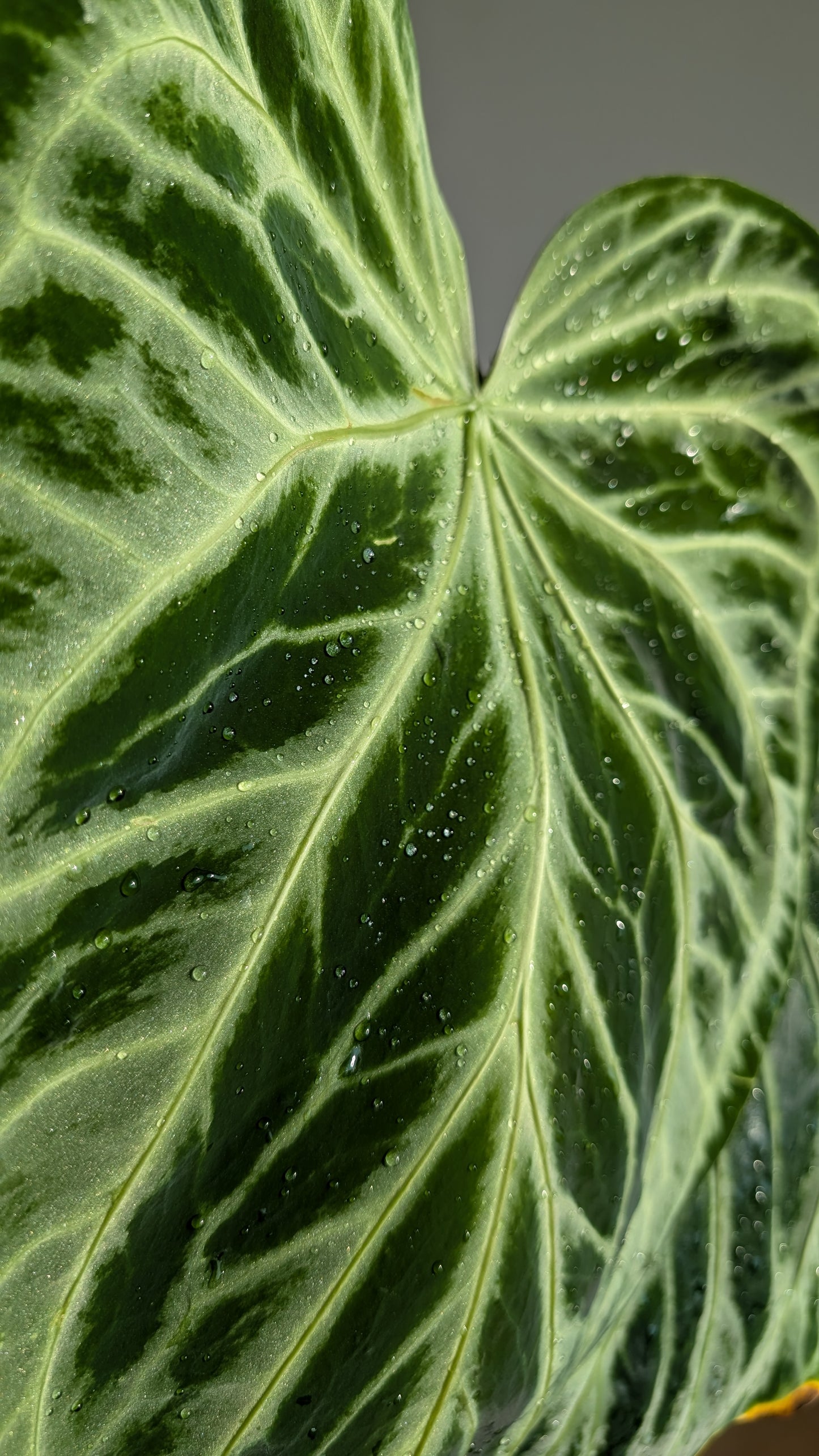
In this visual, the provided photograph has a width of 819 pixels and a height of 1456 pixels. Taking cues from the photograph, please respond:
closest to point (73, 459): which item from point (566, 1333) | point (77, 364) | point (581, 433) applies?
point (77, 364)

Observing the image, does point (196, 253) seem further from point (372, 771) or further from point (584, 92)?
point (584, 92)

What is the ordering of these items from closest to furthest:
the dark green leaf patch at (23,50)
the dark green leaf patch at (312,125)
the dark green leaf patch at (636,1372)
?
the dark green leaf patch at (23,50)
the dark green leaf patch at (312,125)
the dark green leaf patch at (636,1372)

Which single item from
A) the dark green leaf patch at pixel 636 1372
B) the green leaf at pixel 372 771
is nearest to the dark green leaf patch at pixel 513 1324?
the green leaf at pixel 372 771

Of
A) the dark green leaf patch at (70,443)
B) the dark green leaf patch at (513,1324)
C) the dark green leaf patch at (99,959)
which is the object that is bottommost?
the dark green leaf patch at (513,1324)

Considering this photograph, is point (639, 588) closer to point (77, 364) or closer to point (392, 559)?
point (392, 559)

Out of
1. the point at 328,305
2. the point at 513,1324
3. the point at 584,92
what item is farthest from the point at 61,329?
the point at 584,92

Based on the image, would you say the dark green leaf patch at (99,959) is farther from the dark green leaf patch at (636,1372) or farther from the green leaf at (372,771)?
the dark green leaf patch at (636,1372)

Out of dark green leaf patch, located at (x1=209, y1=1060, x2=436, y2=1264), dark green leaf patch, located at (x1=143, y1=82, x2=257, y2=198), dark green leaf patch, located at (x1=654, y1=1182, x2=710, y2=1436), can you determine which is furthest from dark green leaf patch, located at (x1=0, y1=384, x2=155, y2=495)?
dark green leaf patch, located at (x1=654, y1=1182, x2=710, y2=1436)
